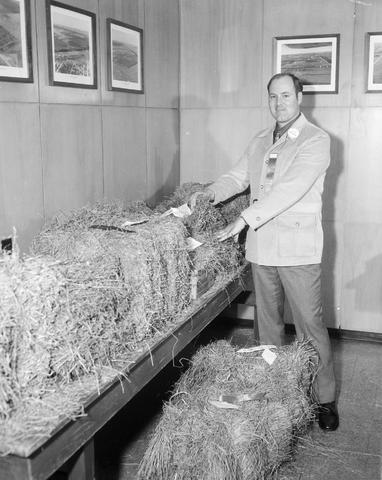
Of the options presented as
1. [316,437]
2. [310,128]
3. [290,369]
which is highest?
[310,128]

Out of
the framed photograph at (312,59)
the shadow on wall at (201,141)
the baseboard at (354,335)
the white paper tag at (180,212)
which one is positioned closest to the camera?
the white paper tag at (180,212)

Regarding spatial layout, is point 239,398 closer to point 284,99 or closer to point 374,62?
point 284,99

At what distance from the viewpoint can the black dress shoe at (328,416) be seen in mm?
3329

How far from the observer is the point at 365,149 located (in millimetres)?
4539

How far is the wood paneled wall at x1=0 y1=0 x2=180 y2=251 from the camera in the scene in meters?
2.96

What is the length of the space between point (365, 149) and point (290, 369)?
2.21 meters

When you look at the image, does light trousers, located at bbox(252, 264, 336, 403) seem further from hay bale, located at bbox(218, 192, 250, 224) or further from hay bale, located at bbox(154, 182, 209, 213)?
hay bale, located at bbox(154, 182, 209, 213)

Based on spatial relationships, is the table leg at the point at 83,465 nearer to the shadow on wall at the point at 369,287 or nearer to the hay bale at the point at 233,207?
the hay bale at the point at 233,207

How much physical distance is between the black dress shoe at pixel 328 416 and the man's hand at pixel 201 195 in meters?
1.37

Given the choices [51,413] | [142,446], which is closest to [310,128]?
[142,446]

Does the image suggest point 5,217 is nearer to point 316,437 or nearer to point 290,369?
point 290,369

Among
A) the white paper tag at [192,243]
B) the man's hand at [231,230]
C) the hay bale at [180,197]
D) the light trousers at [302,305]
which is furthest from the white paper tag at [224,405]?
the hay bale at [180,197]

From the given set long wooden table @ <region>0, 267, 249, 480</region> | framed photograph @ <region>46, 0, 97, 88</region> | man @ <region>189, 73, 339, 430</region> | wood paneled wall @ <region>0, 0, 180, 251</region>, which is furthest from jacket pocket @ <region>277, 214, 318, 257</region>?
framed photograph @ <region>46, 0, 97, 88</region>

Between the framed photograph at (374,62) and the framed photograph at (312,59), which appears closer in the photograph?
the framed photograph at (374,62)
